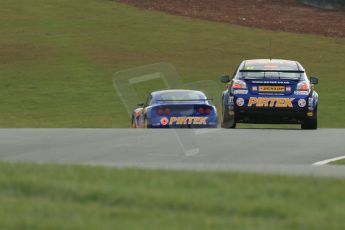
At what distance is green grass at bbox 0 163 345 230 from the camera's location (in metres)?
7.56

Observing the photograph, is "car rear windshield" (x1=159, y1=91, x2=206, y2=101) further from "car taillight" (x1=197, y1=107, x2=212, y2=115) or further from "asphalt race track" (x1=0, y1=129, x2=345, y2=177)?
"asphalt race track" (x1=0, y1=129, x2=345, y2=177)

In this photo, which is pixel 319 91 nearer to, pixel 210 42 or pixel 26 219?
pixel 210 42

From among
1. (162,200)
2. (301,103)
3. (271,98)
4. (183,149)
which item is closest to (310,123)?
(301,103)

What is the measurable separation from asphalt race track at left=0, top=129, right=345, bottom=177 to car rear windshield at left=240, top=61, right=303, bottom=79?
303cm

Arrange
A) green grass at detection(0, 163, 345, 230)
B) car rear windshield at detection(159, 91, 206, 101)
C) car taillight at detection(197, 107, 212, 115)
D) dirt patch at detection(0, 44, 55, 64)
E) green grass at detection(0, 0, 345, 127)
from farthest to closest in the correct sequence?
dirt patch at detection(0, 44, 55, 64), green grass at detection(0, 0, 345, 127), car rear windshield at detection(159, 91, 206, 101), car taillight at detection(197, 107, 212, 115), green grass at detection(0, 163, 345, 230)

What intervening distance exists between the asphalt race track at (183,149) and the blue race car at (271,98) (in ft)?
8.26

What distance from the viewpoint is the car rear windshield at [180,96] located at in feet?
69.8

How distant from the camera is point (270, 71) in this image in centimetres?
2095

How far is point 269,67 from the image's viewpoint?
21156 mm

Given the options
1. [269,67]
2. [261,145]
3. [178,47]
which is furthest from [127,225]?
[178,47]

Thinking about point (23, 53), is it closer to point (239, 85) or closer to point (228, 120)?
point (228, 120)

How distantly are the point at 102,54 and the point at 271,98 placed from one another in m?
22.8

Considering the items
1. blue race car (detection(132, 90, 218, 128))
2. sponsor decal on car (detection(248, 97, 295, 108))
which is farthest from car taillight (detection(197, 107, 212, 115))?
sponsor decal on car (detection(248, 97, 295, 108))

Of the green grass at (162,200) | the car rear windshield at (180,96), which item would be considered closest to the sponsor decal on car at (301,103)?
the car rear windshield at (180,96)
